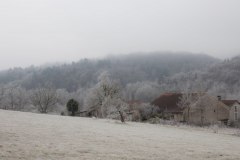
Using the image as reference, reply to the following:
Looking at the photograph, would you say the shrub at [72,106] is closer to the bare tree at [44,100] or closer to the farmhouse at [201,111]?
the bare tree at [44,100]

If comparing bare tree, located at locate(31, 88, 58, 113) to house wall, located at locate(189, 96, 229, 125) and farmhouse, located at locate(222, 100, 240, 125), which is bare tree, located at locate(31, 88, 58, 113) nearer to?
house wall, located at locate(189, 96, 229, 125)

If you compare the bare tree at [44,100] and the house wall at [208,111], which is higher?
the bare tree at [44,100]

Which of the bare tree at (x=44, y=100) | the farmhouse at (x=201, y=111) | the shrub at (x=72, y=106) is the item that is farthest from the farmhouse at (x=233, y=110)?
the bare tree at (x=44, y=100)

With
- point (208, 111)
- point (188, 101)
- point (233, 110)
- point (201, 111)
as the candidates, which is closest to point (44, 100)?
point (188, 101)

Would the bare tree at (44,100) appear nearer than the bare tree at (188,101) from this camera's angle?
No

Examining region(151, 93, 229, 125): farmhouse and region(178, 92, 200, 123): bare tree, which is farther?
region(178, 92, 200, 123): bare tree

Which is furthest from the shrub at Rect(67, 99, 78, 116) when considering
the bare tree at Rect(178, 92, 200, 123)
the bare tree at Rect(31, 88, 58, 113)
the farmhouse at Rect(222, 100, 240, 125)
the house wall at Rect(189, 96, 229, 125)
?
the farmhouse at Rect(222, 100, 240, 125)

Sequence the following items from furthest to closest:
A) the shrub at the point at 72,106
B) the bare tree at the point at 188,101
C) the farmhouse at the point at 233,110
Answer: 1. the shrub at the point at 72,106
2. the farmhouse at the point at 233,110
3. the bare tree at the point at 188,101

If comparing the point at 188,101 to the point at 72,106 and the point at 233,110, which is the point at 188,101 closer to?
the point at 233,110

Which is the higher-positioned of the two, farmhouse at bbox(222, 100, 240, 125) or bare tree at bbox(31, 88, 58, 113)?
bare tree at bbox(31, 88, 58, 113)

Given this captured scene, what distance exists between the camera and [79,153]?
70.0 ft

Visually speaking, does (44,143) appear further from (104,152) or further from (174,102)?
(174,102)

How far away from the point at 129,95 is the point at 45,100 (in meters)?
77.7

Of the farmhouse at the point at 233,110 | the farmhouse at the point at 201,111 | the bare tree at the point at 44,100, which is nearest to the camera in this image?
the farmhouse at the point at 201,111
